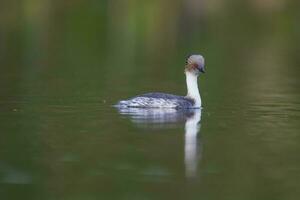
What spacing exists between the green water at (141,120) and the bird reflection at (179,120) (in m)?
0.03

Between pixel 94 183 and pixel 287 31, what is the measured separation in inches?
1324

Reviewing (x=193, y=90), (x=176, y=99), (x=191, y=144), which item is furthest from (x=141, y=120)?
(x=193, y=90)

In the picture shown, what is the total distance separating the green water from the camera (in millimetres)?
12977

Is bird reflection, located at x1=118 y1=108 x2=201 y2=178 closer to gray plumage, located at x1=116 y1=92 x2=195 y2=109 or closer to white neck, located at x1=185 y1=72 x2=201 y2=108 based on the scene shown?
gray plumage, located at x1=116 y1=92 x2=195 y2=109

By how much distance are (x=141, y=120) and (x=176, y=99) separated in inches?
76.0

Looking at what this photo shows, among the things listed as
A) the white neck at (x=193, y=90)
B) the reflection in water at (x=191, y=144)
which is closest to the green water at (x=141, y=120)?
the reflection in water at (x=191, y=144)

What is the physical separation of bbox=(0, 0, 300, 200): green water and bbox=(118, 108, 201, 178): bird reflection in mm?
25

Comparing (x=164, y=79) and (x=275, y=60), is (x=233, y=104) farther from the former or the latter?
(x=275, y=60)

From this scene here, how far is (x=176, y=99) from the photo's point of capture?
19766 millimetres

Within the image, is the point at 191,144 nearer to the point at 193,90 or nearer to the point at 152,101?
the point at 152,101

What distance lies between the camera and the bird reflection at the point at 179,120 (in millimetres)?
14814

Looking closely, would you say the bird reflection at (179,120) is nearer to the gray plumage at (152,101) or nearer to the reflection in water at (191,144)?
the reflection in water at (191,144)

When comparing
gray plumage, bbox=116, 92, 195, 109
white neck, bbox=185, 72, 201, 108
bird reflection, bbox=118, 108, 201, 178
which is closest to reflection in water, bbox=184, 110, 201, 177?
bird reflection, bbox=118, 108, 201, 178

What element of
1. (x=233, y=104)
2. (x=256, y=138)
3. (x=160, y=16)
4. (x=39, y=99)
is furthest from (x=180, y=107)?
(x=160, y=16)
